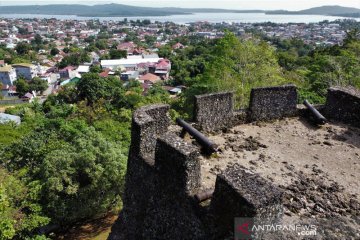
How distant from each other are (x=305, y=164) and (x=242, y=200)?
3.66 m

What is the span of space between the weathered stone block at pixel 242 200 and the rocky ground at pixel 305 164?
1.13 m

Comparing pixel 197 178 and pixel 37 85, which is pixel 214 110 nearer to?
pixel 197 178

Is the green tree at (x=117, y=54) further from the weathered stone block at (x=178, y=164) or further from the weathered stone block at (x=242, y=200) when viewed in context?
the weathered stone block at (x=242, y=200)

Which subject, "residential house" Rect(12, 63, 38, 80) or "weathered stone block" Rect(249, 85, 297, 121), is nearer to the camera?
"weathered stone block" Rect(249, 85, 297, 121)

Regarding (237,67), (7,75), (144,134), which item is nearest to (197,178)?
(144,134)

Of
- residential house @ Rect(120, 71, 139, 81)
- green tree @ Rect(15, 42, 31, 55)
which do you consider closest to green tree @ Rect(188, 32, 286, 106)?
residential house @ Rect(120, 71, 139, 81)

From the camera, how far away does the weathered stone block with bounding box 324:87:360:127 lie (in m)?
9.52

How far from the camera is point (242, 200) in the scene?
454 centimetres

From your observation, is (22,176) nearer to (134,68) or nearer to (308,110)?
(308,110)

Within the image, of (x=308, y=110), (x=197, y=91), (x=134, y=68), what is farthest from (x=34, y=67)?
(x=308, y=110)

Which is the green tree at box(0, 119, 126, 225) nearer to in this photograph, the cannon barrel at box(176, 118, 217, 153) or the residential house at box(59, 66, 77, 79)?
the cannon barrel at box(176, 118, 217, 153)

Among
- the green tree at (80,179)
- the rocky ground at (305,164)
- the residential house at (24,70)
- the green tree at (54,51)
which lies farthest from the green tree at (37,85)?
the rocky ground at (305,164)

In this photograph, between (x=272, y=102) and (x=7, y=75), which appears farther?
(x=7, y=75)

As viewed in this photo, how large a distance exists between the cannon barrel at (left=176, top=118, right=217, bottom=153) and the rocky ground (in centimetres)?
23
